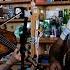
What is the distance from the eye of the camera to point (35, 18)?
2.37 meters

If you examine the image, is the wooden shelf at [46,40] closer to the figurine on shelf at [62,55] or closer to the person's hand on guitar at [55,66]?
the figurine on shelf at [62,55]

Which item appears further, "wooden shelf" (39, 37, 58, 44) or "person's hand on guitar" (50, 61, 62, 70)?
"wooden shelf" (39, 37, 58, 44)

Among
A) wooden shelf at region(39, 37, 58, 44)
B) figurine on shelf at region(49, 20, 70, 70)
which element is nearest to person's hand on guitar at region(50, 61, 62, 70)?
figurine on shelf at region(49, 20, 70, 70)

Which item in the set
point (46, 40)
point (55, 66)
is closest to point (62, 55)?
point (55, 66)

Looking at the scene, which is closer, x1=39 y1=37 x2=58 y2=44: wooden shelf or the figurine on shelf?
the figurine on shelf

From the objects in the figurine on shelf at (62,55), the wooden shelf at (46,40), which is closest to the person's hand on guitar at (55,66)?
the figurine on shelf at (62,55)

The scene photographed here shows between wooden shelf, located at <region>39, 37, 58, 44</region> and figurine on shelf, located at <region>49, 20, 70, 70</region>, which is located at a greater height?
figurine on shelf, located at <region>49, 20, 70, 70</region>

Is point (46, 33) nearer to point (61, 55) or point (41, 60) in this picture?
point (41, 60)

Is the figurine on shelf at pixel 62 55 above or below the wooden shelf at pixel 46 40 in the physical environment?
above

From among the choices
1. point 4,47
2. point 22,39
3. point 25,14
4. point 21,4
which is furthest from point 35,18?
point 22,39

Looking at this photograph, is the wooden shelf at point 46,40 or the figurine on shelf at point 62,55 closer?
the figurine on shelf at point 62,55

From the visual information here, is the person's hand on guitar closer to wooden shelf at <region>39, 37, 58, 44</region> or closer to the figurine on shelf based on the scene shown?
the figurine on shelf

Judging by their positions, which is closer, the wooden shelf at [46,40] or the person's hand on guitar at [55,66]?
the person's hand on guitar at [55,66]

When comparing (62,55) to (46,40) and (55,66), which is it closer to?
(55,66)
